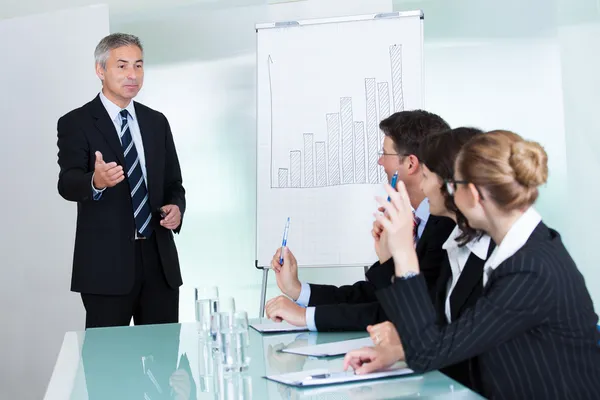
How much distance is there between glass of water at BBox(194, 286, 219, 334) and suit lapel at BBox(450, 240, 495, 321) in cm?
69

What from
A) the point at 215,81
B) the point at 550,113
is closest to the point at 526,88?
the point at 550,113

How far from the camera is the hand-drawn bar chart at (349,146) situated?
12.6 ft

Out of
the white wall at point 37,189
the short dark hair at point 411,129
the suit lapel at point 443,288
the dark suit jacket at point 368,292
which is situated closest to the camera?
the suit lapel at point 443,288

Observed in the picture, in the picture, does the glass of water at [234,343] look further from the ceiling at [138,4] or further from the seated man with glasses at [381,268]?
the ceiling at [138,4]

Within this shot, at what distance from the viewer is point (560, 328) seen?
5.36 feet

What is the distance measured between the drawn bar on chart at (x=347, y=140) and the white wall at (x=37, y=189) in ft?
5.31

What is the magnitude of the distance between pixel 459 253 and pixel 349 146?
5.99 ft

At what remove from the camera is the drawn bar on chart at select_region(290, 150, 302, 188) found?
3861 millimetres

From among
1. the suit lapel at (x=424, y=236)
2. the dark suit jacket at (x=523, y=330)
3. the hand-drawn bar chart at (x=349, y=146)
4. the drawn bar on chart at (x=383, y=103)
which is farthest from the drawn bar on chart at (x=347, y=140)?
the dark suit jacket at (x=523, y=330)

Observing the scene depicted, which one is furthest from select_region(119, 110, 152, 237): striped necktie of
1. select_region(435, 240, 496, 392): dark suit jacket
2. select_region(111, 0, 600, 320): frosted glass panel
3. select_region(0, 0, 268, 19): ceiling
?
select_region(0, 0, 268, 19): ceiling

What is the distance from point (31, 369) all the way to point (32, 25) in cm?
212

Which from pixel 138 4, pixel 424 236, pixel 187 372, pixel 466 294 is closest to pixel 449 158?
pixel 466 294

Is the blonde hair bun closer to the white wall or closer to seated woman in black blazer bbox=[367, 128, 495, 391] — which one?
seated woman in black blazer bbox=[367, 128, 495, 391]

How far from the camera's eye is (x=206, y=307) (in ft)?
7.25
